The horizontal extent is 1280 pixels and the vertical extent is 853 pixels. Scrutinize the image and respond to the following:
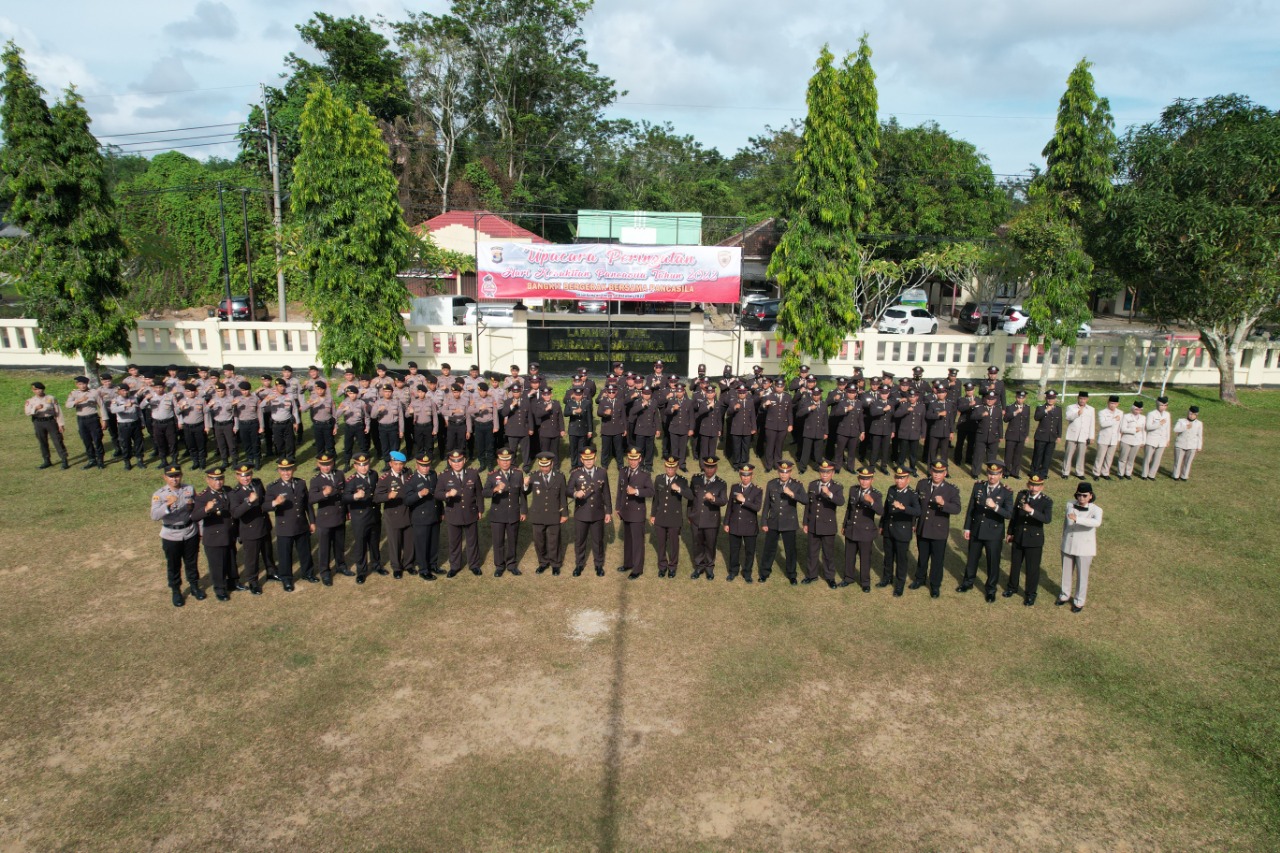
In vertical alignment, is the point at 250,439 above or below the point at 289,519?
above

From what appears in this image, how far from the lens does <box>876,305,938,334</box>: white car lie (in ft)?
98.1

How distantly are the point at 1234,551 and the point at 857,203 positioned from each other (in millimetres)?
9520

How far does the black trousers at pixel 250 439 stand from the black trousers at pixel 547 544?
600 cm

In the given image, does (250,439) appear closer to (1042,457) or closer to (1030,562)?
(1030,562)

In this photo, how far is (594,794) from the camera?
5.61 meters

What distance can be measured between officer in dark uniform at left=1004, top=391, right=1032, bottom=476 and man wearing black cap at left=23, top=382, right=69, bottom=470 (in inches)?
577

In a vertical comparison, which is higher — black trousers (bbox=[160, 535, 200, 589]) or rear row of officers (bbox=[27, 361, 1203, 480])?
rear row of officers (bbox=[27, 361, 1203, 480])

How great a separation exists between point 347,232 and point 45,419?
593 centimetres

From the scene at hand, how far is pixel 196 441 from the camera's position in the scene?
41.5 feet

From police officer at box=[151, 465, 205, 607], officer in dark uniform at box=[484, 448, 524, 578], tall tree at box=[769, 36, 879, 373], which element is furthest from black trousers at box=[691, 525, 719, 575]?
tall tree at box=[769, 36, 879, 373]

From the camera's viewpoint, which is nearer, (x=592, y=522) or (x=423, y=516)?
(x=423, y=516)

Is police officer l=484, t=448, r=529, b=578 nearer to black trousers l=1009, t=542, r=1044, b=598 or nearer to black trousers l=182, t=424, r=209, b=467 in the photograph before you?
black trousers l=1009, t=542, r=1044, b=598

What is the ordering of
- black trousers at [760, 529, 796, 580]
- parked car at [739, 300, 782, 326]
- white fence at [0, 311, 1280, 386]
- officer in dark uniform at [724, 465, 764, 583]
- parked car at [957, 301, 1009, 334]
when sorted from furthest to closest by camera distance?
1. parked car at [957, 301, 1009, 334]
2. parked car at [739, 300, 782, 326]
3. white fence at [0, 311, 1280, 386]
4. black trousers at [760, 529, 796, 580]
5. officer in dark uniform at [724, 465, 764, 583]

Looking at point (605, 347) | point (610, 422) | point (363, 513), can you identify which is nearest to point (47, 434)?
point (363, 513)
